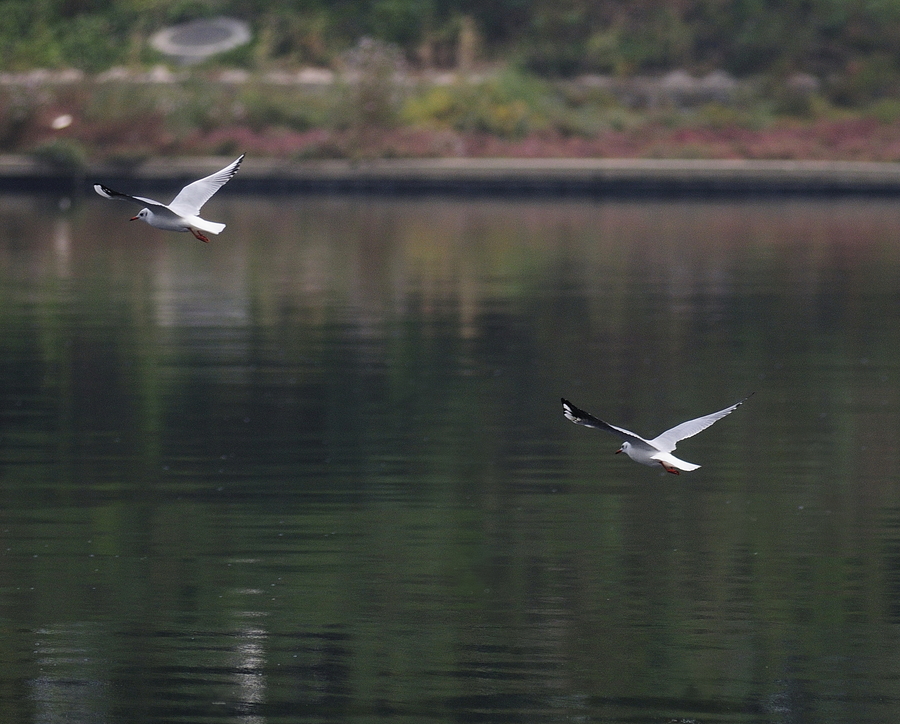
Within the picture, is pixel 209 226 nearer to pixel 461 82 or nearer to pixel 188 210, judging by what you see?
pixel 188 210

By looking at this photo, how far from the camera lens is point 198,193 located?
12539 mm

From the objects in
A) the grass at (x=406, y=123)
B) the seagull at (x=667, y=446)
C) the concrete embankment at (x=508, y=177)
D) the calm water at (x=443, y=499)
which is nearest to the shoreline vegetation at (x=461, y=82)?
the grass at (x=406, y=123)

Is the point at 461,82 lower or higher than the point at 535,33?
lower

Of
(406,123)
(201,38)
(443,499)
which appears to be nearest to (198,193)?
(443,499)

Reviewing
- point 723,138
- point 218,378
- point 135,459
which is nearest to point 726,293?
point 218,378

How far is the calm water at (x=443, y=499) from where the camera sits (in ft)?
34.9

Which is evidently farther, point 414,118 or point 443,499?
point 414,118

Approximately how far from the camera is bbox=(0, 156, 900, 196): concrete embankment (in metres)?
47.2

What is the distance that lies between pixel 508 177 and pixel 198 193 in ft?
115

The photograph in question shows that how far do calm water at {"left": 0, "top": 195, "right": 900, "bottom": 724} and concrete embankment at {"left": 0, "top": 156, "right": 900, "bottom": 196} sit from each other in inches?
615

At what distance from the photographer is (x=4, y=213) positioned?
43156mm

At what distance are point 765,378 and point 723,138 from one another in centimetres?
3150

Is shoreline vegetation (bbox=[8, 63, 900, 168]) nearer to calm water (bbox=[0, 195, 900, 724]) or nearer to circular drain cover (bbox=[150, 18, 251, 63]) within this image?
circular drain cover (bbox=[150, 18, 251, 63])

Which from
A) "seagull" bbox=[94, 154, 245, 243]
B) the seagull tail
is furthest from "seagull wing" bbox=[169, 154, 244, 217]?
the seagull tail
